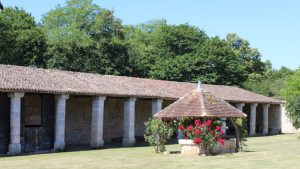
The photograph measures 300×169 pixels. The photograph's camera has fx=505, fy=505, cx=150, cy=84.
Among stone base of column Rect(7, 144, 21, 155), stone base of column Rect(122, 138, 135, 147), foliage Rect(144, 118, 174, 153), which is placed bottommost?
stone base of column Rect(122, 138, 135, 147)

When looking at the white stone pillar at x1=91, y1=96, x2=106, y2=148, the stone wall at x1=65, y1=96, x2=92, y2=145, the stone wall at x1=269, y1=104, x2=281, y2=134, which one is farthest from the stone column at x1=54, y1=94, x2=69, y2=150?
the stone wall at x1=269, y1=104, x2=281, y2=134

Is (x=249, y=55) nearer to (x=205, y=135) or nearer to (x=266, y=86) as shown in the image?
(x=266, y=86)

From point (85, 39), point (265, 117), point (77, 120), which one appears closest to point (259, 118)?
point (265, 117)

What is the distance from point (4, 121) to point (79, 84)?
14.7 ft

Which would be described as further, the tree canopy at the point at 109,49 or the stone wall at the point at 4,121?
the tree canopy at the point at 109,49

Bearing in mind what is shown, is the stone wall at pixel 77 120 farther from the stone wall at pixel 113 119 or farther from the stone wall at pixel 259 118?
the stone wall at pixel 259 118

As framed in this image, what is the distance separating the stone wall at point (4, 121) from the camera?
22.1m

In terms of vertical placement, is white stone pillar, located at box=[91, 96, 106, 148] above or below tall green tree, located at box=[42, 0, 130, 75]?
below

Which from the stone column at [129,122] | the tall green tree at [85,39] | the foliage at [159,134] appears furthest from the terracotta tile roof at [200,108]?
the tall green tree at [85,39]

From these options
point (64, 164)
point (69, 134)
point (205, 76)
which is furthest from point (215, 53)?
point (64, 164)

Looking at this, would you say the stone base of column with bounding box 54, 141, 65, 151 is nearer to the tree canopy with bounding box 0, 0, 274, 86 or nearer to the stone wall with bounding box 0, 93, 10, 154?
the stone wall with bounding box 0, 93, 10, 154

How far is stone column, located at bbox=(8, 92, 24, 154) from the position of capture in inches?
813

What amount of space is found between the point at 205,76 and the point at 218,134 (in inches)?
1233

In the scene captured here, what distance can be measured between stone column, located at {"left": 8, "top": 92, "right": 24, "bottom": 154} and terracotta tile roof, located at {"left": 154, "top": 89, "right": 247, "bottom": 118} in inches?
231
